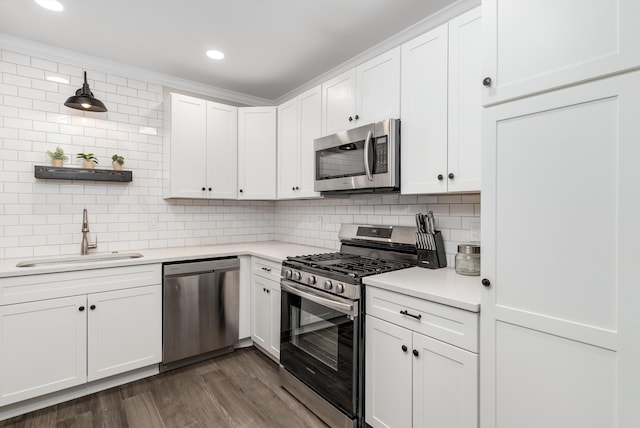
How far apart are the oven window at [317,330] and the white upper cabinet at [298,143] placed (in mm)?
1049

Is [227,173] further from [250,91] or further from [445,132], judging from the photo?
[445,132]

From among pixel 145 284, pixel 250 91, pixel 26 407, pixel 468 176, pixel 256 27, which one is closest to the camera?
pixel 468 176

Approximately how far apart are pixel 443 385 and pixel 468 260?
73 cm

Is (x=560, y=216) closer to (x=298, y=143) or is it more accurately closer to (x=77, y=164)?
(x=298, y=143)

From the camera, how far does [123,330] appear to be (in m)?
2.50

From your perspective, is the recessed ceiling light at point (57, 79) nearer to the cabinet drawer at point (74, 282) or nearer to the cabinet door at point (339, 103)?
the cabinet drawer at point (74, 282)

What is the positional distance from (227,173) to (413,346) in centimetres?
249

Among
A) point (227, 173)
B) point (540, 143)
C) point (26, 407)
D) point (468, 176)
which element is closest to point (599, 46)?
point (540, 143)

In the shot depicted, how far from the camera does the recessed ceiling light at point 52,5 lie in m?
2.08

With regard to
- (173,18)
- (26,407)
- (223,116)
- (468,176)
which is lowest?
(26,407)

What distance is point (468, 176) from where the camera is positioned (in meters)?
1.76

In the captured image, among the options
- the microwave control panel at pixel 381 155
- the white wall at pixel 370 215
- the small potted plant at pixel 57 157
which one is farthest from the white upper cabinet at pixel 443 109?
the small potted plant at pixel 57 157

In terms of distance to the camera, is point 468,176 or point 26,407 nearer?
point 468,176

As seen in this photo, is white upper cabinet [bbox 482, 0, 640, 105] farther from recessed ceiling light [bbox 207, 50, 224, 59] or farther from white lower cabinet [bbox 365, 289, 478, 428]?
recessed ceiling light [bbox 207, 50, 224, 59]
